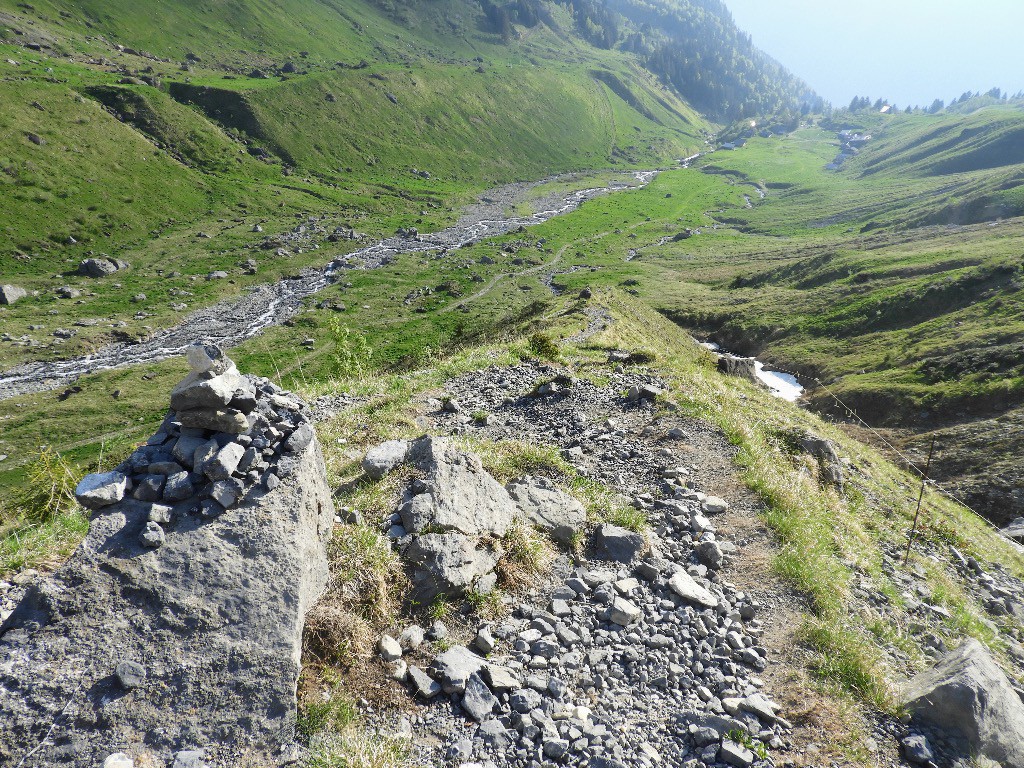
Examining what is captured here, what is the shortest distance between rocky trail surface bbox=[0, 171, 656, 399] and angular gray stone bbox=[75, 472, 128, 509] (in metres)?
74.1

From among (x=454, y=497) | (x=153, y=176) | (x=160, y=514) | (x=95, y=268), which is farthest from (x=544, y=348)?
(x=153, y=176)

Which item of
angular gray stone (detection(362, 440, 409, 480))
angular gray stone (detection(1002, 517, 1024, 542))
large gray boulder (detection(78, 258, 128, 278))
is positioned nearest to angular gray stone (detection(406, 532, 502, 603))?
angular gray stone (detection(362, 440, 409, 480))

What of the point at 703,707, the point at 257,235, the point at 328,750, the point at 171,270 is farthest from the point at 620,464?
the point at 257,235

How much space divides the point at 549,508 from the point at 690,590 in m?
3.29

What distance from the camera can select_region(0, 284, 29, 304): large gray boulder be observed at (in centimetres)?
7688

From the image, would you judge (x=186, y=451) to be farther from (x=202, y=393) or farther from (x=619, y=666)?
(x=619, y=666)

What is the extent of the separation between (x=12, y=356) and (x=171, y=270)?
36.4 meters

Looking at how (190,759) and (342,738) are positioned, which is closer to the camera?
(190,759)

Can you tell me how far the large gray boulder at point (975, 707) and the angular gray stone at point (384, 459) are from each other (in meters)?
9.57

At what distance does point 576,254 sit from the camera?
13912 cm

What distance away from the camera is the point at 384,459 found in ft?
35.8

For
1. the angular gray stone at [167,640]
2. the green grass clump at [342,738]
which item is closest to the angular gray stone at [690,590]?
the green grass clump at [342,738]

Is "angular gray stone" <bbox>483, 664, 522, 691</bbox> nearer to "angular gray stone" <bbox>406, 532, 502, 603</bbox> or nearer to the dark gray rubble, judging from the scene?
the dark gray rubble

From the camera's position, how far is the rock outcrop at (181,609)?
519 centimetres
